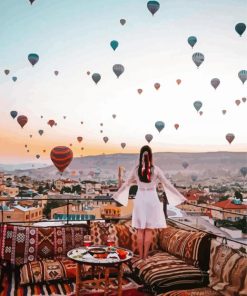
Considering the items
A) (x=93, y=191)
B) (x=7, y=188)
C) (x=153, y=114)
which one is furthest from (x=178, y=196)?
(x=93, y=191)

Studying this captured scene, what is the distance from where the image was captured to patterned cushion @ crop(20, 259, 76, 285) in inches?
172

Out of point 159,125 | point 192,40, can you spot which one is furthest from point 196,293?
point 159,125

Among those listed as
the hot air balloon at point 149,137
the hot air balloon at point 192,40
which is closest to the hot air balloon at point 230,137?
the hot air balloon at point 149,137

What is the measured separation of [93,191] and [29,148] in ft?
35.3

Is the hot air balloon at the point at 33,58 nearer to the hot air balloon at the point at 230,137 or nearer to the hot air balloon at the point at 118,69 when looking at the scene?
the hot air balloon at the point at 118,69

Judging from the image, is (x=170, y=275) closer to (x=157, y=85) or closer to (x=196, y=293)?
(x=196, y=293)

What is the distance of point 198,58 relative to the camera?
12461mm

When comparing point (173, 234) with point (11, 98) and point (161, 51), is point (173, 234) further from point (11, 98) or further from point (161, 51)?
point (11, 98)

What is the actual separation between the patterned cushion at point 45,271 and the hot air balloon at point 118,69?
28.6ft

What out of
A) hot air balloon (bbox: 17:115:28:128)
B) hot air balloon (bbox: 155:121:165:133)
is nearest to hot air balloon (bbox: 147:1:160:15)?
hot air balloon (bbox: 155:121:165:133)

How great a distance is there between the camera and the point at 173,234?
16.7 ft

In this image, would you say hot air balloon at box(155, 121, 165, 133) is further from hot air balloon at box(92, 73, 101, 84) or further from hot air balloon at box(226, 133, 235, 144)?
hot air balloon at box(92, 73, 101, 84)

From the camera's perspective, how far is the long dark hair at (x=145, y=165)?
4.62 meters

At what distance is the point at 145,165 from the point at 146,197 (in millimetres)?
425
